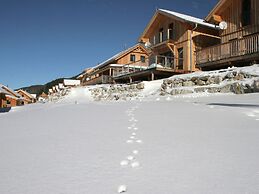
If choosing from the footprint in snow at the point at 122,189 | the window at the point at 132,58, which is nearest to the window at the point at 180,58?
the window at the point at 132,58

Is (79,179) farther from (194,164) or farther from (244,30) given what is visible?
(244,30)

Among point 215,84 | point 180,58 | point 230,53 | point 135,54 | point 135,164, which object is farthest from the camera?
point 135,54

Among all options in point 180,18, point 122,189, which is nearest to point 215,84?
point 180,18

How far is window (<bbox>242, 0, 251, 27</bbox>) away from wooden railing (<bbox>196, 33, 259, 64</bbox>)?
2.27 meters

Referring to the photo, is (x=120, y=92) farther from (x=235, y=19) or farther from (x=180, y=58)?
(x=235, y=19)

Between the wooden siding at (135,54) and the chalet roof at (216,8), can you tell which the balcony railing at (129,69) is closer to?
the wooden siding at (135,54)

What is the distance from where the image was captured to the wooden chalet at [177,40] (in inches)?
640

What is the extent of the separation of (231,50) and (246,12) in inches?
123

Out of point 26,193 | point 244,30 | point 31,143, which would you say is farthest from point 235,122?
point 244,30

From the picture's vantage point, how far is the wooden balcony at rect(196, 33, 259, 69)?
11750 millimetres

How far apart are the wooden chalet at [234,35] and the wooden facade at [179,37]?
1031 mm

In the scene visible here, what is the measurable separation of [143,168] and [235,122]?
2.64 metres

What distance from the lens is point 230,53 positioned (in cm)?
1277

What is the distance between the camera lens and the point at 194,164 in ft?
7.20
